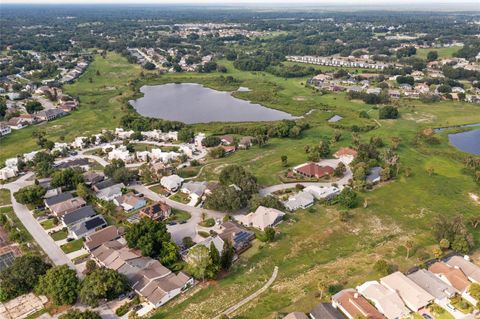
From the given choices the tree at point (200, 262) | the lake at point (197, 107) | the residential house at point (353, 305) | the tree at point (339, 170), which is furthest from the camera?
the lake at point (197, 107)

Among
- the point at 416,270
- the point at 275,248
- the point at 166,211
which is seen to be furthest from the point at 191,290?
the point at 416,270

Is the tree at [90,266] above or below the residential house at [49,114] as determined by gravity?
below

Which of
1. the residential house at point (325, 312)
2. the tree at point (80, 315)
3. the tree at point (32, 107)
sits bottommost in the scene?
the residential house at point (325, 312)

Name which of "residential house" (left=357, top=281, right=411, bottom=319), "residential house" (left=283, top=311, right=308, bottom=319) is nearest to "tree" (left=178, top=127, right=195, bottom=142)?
"residential house" (left=357, top=281, right=411, bottom=319)

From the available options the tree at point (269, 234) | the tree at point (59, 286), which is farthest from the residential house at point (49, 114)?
the tree at point (269, 234)

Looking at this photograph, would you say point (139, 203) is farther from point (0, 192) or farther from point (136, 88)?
point (136, 88)

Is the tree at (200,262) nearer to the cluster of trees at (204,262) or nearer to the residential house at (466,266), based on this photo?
the cluster of trees at (204,262)

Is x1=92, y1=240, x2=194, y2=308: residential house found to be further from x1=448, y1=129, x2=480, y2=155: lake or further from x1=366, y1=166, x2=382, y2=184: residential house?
x1=448, y1=129, x2=480, y2=155: lake
